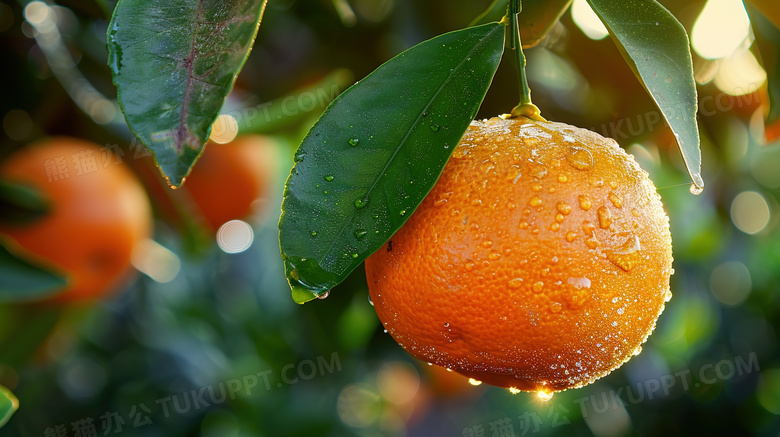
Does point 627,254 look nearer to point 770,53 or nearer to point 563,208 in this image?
point 563,208

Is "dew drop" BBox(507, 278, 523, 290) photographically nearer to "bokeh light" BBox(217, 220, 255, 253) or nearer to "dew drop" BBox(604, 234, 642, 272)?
"dew drop" BBox(604, 234, 642, 272)

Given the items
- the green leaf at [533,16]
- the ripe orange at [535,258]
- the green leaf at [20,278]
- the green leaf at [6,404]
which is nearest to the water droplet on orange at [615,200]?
the ripe orange at [535,258]

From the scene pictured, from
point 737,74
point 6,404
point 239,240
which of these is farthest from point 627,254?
point 239,240

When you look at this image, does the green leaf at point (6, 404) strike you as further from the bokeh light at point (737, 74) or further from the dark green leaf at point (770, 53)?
the bokeh light at point (737, 74)

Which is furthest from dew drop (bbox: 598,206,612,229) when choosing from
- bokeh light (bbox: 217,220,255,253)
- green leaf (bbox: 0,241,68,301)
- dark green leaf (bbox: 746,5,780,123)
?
bokeh light (bbox: 217,220,255,253)

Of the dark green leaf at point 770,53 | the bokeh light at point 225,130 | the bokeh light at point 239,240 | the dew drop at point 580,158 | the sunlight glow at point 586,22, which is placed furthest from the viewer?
the bokeh light at point 239,240

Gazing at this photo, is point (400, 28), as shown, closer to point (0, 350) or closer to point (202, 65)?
point (202, 65)
